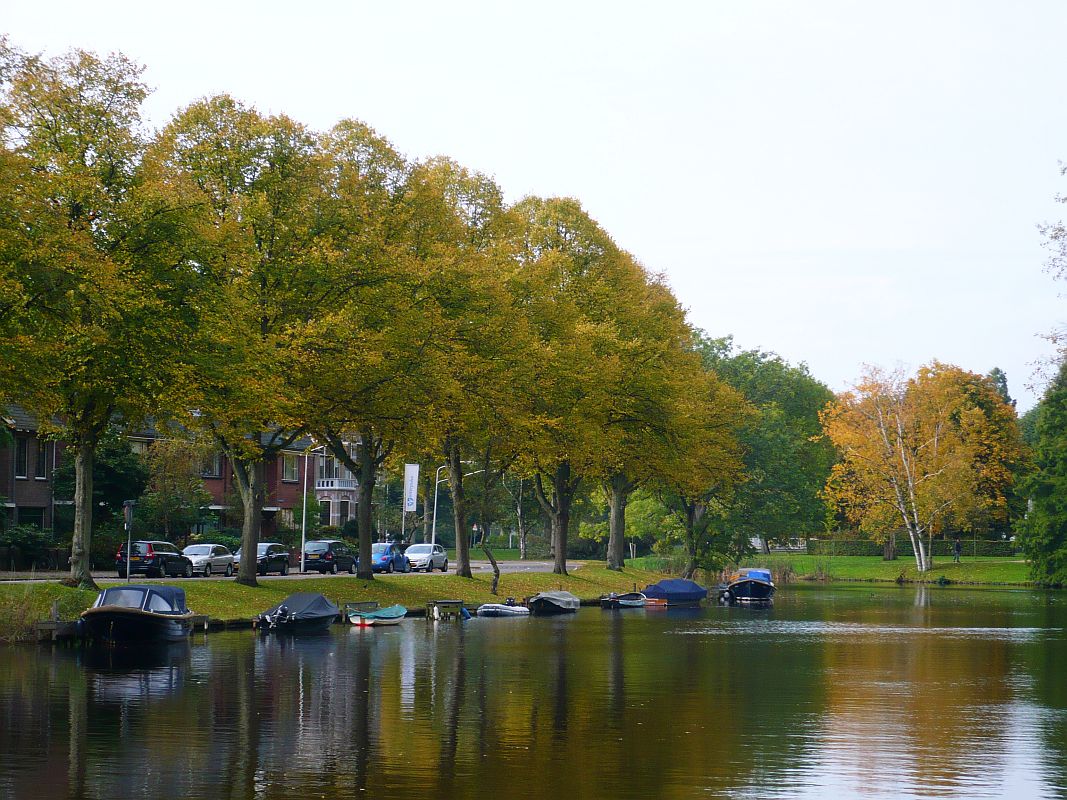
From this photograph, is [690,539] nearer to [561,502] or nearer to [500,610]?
[561,502]

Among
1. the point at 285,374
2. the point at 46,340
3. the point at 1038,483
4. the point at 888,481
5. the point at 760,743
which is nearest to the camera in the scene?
the point at 760,743

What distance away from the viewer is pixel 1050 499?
9669 centimetres

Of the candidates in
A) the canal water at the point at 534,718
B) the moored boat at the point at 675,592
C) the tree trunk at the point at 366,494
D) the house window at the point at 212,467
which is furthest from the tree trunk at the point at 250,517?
the house window at the point at 212,467

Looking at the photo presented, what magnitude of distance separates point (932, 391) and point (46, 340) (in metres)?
88.3

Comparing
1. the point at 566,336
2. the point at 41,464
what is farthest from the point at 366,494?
the point at 41,464

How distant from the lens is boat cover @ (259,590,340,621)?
50.8m

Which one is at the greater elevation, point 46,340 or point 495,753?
point 46,340

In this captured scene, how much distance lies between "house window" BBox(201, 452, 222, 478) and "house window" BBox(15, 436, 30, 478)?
55.7 ft

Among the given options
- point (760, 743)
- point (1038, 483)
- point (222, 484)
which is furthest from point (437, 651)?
point (1038, 483)

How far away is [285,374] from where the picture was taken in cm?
5381

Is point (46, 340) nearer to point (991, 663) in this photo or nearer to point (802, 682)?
point (802, 682)

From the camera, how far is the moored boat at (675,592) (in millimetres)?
80438

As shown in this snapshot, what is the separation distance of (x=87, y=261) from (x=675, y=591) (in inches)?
1910

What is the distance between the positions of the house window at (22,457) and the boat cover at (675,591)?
38755 millimetres
